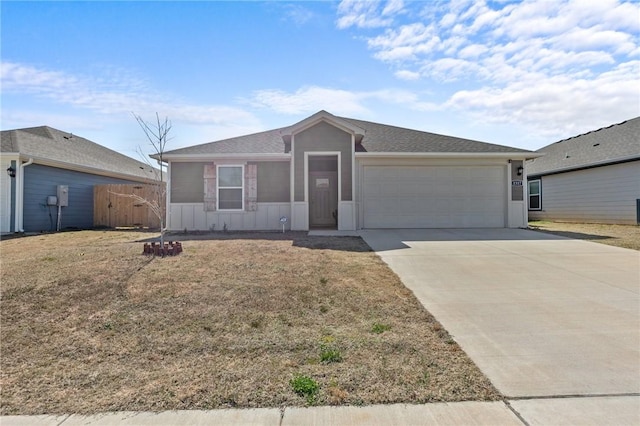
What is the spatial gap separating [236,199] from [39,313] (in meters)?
8.59

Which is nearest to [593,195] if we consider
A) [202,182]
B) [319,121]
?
[319,121]

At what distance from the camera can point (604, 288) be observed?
18.0ft

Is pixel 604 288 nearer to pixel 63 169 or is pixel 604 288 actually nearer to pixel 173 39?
pixel 173 39

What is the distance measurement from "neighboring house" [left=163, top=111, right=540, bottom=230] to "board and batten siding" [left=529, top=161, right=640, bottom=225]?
5198mm

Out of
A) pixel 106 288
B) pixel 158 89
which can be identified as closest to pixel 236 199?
pixel 158 89

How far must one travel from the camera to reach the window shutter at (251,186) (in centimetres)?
1261

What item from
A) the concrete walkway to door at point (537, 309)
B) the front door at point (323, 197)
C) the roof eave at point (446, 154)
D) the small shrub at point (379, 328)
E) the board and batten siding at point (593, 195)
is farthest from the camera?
the front door at point (323, 197)

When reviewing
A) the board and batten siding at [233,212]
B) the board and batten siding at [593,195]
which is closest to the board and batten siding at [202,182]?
the board and batten siding at [233,212]

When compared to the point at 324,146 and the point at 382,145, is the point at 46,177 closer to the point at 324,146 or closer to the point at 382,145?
the point at 324,146

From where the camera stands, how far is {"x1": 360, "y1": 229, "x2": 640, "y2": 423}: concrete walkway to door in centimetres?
307

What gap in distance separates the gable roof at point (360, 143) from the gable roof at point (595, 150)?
160 inches

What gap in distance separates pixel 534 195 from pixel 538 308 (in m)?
17.6

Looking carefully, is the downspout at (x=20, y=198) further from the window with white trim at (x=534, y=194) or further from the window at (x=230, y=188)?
the window with white trim at (x=534, y=194)

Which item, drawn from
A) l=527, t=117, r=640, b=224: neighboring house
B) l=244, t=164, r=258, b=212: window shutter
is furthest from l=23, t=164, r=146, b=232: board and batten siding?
l=527, t=117, r=640, b=224: neighboring house
